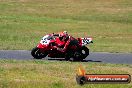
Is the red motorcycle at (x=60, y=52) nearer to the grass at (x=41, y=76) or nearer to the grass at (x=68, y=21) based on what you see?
the grass at (x=41, y=76)

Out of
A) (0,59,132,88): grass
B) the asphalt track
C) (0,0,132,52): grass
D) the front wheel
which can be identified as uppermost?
(0,59,132,88): grass

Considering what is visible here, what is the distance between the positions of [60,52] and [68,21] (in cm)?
2720

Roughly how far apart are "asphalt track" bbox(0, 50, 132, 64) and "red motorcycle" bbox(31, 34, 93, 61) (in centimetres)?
48

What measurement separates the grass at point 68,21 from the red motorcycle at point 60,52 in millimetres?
4915

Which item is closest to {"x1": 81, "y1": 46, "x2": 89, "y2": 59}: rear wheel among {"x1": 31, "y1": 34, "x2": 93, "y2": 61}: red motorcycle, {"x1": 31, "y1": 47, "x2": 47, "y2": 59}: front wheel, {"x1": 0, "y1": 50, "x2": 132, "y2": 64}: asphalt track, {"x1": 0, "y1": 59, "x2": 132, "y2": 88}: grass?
{"x1": 31, "y1": 34, "x2": 93, "y2": 61}: red motorcycle

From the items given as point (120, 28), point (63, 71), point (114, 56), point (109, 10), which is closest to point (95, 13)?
point (109, 10)

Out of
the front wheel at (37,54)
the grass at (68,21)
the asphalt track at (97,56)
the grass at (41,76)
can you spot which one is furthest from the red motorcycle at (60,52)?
the grass at (68,21)

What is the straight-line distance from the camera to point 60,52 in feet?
83.5

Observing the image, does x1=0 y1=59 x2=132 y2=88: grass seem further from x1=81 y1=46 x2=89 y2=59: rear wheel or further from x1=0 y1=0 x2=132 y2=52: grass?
x1=0 y1=0 x2=132 y2=52: grass

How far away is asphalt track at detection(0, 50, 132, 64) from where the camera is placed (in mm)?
25672

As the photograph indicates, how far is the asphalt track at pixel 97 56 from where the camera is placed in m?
25.7

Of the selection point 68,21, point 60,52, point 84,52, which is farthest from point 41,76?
point 68,21

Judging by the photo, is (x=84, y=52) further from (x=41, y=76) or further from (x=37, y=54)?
(x=41, y=76)

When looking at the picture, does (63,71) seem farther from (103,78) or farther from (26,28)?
(26,28)
